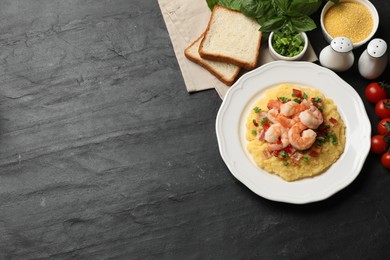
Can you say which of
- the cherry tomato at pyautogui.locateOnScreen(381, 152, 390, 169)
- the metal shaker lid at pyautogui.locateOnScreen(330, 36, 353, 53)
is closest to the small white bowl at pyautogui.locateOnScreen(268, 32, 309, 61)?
the metal shaker lid at pyautogui.locateOnScreen(330, 36, 353, 53)

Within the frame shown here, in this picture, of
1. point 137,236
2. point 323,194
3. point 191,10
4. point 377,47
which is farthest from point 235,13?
point 137,236

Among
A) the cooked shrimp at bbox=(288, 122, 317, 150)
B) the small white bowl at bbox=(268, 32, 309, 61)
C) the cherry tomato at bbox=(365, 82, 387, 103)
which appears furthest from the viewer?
the small white bowl at bbox=(268, 32, 309, 61)

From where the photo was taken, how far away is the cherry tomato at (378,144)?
145 inches

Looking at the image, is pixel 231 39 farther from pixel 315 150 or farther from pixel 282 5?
pixel 315 150

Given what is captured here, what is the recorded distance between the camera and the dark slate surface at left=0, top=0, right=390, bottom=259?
3.69 m

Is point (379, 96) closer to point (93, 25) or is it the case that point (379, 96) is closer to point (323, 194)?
point (323, 194)

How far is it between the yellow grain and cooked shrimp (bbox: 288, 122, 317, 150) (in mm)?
Answer: 858

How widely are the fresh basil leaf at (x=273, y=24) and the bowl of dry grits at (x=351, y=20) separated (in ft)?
1.01

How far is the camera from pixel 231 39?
4051 millimetres

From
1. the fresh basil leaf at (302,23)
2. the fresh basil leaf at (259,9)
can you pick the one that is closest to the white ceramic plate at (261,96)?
the fresh basil leaf at (302,23)

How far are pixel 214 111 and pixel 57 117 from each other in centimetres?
119

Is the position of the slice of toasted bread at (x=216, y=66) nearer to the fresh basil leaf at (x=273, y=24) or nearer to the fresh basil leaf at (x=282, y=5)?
the fresh basil leaf at (x=273, y=24)

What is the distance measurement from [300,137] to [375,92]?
0.71m

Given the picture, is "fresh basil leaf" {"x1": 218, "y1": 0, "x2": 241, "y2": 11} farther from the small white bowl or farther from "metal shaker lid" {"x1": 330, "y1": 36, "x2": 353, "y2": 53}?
"metal shaker lid" {"x1": 330, "y1": 36, "x2": 353, "y2": 53}
